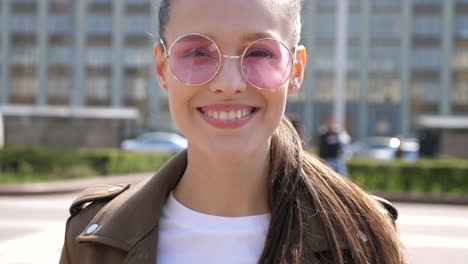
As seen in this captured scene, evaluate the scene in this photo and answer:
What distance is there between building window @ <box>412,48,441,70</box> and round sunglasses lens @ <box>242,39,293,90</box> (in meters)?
48.8

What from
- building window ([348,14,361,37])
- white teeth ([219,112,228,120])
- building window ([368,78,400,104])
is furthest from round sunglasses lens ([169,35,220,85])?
building window ([348,14,361,37])

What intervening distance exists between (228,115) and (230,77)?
0.11 metres

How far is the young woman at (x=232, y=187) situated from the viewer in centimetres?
160

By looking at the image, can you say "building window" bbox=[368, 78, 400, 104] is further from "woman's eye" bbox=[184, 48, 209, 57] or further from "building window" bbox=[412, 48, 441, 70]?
"woman's eye" bbox=[184, 48, 209, 57]

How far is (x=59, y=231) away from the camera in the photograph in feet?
24.8

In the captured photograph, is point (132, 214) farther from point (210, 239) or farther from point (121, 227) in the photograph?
point (210, 239)

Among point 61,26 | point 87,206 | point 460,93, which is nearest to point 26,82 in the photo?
point 61,26

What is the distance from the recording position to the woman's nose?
5.21 ft

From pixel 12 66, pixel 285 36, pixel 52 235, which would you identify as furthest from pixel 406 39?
pixel 285 36

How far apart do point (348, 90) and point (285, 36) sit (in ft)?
158

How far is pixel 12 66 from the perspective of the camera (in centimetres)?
5400

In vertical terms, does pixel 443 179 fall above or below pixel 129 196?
below

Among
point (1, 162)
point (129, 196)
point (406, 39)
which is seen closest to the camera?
point (129, 196)

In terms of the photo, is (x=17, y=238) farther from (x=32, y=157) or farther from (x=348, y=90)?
(x=348, y=90)
